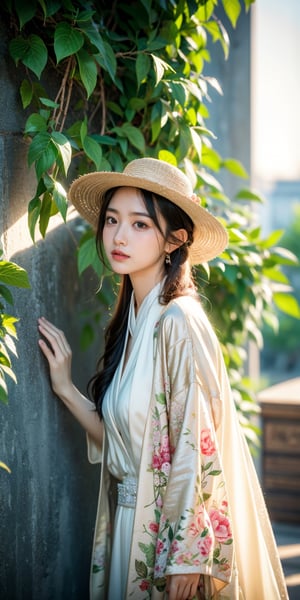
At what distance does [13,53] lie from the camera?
1.96 meters

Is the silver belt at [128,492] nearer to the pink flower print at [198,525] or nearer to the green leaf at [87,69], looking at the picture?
the pink flower print at [198,525]

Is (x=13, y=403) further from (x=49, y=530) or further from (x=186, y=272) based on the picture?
(x=186, y=272)

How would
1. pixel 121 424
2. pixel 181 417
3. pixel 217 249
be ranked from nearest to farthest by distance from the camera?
pixel 181 417, pixel 121 424, pixel 217 249

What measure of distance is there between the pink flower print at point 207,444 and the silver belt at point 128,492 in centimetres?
30

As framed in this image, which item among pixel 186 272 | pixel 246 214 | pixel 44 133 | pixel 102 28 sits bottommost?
pixel 186 272

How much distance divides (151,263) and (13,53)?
682mm

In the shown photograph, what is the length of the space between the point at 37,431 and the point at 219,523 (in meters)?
0.62

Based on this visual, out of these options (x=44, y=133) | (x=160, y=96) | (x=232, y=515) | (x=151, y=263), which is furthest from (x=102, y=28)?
(x=232, y=515)

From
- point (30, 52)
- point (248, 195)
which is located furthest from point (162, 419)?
point (248, 195)

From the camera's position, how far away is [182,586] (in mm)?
1797

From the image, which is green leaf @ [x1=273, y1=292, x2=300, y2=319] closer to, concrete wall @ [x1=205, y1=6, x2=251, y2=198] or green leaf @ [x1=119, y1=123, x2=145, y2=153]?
green leaf @ [x1=119, y1=123, x2=145, y2=153]

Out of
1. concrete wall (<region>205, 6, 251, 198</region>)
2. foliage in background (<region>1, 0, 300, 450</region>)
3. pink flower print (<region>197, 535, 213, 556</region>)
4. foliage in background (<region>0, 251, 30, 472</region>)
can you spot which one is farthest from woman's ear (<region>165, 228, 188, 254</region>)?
concrete wall (<region>205, 6, 251, 198</region>)

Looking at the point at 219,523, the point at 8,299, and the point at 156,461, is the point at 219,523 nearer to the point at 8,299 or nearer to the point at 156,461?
the point at 156,461

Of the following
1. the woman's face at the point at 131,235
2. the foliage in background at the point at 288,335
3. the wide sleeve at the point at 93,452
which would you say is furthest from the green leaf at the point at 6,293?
the foliage in background at the point at 288,335
